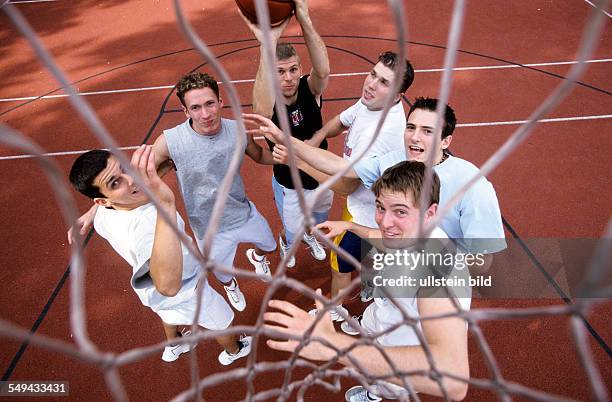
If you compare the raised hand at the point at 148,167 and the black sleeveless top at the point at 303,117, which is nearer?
the raised hand at the point at 148,167

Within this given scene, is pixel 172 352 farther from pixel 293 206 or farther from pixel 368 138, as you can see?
pixel 368 138

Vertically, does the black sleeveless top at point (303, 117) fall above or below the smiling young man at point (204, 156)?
above

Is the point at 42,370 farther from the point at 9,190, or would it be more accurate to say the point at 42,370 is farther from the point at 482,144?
the point at 482,144

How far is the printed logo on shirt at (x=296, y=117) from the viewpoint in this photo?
2.51m

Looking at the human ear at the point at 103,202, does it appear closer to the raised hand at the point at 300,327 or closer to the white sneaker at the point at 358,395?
the raised hand at the point at 300,327

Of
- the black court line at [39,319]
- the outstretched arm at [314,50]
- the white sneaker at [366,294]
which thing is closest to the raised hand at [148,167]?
the outstretched arm at [314,50]

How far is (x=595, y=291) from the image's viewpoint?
633 mm

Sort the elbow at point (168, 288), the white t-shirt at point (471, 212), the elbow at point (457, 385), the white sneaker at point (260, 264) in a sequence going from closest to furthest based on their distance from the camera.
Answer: the elbow at point (457, 385), the elbow at point (168, 288), the white t-shirt at point (471, 212), the white sneaker at point (260, 264)

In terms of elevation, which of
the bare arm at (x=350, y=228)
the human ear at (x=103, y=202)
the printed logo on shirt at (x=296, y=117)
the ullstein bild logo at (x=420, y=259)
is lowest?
the ullstein bild logo at (x=420, y=259)

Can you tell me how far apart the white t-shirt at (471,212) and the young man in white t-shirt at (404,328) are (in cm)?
29

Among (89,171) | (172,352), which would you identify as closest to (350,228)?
(89,171)

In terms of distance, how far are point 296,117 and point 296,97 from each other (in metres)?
0.12

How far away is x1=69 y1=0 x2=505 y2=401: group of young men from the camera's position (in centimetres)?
137

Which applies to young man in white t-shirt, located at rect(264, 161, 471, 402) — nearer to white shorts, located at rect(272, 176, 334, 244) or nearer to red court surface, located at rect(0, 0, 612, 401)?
white shorts, located at rect(272, 176, 334, 244)
